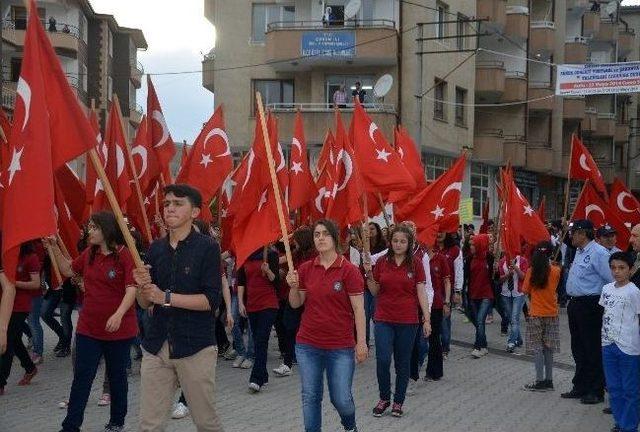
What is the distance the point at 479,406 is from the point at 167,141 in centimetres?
526

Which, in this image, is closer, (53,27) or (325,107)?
(325,107)

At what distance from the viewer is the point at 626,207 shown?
575 inches

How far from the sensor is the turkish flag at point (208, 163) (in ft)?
39.6

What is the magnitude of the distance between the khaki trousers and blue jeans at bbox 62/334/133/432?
1.63 m

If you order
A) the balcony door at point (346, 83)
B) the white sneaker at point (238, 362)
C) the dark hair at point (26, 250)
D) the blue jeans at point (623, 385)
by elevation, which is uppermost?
the balcony door at point (346, 83)

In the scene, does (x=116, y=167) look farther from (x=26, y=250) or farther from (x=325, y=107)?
(x=325, y=107)

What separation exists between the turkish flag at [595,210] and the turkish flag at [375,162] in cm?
349

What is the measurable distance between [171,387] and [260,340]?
13.6 ft

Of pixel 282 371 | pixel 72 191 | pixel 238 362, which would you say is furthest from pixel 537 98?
pixel 72 191

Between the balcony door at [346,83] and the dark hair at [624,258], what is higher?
the balcony door at [346,83]

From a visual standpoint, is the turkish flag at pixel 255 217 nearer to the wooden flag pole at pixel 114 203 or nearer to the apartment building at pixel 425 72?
the wooden flag pole at pixel 114 203

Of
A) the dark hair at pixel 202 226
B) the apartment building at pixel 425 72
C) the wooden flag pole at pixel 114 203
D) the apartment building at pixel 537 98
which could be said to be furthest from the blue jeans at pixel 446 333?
the apartment building at pixel 537 98

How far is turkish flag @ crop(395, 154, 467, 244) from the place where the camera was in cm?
1289

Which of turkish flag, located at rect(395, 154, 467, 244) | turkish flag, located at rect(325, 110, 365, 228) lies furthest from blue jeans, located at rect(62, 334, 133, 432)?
turkish flag, located at rect(395, 154, 467, 244)
